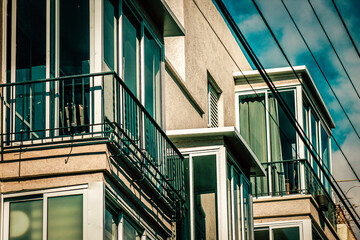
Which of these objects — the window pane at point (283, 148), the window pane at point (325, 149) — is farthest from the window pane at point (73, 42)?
the window pane at point (325, 149)

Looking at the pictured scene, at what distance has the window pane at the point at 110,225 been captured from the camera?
501 inches

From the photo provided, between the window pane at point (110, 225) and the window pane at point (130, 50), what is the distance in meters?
2.56

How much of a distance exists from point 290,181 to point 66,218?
40.7 feet

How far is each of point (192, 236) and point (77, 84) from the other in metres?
5.46

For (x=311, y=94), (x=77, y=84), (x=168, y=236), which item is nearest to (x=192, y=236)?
(x=168, y=236)

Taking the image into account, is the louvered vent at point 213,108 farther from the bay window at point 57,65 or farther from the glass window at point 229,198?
the bay window at point 57,65

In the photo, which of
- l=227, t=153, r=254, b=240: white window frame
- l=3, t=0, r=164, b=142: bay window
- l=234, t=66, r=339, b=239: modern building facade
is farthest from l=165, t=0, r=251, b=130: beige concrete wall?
l=3, t=0, r=164, b=142: bay window

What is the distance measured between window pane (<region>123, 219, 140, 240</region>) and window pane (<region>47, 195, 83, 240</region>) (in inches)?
44.6

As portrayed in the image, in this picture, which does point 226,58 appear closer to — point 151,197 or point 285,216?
point 285,216

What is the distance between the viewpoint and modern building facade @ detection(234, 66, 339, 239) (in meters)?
23.2

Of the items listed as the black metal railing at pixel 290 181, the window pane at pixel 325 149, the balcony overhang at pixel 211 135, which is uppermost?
the window pane at pixel 325 149

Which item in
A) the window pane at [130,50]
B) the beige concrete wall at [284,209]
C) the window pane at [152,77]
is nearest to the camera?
the window pane at [130,50]

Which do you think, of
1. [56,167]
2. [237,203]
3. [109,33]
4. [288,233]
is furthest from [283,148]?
[56,167]

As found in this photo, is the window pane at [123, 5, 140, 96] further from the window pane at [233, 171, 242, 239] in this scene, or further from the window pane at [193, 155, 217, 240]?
the window pane at [233, 171, 242, 239]
